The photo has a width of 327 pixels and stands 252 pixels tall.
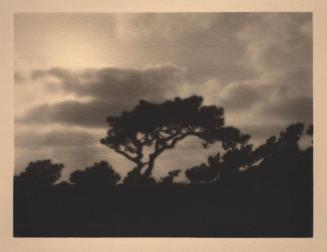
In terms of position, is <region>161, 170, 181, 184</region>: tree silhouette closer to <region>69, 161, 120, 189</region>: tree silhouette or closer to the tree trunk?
the tree trunk

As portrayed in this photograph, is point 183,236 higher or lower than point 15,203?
lower

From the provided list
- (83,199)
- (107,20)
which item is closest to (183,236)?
(83,199)

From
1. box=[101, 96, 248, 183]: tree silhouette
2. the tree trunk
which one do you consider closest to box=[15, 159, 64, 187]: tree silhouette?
box=[101, 96, 248, 183]: tree silhouette

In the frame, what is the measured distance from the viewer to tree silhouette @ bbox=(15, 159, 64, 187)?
1772 mm

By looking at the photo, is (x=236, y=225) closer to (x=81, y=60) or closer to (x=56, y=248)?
(x=56, y=248)

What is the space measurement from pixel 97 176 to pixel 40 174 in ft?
0.90

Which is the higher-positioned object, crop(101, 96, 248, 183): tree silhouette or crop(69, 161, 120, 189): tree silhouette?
crop(101, 96, 248, 183): tree silhouette

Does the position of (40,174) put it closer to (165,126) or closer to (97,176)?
(97,176)

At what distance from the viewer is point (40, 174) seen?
1777 mm

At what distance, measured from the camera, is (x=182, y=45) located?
1781mm

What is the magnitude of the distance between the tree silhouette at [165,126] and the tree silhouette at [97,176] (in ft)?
0.25

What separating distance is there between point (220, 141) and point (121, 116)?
1.60 feet

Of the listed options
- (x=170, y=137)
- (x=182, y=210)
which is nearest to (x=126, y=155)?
(x=170, y=137)

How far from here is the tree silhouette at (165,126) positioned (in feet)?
5.81
